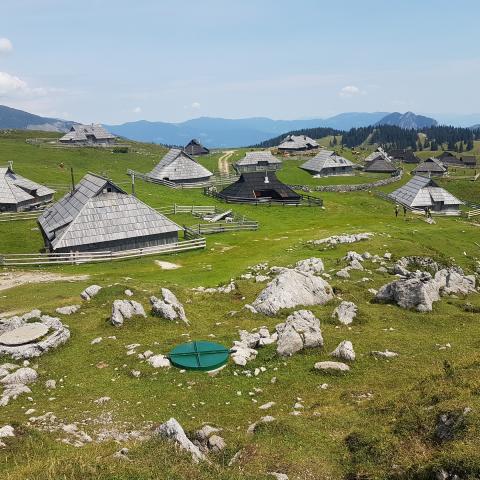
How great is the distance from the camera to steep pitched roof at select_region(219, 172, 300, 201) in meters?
74.0

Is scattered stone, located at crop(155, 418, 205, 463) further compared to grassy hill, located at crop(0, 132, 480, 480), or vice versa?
scattered stone, located at crop(155, 418, 205, 463)

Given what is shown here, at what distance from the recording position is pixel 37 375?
18.2m

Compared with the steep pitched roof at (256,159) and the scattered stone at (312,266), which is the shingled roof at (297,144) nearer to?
the steep pitched roof at (256,159)

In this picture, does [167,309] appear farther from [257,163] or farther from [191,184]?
[257,163]

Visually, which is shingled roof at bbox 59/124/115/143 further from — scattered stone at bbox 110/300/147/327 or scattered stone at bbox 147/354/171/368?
scattered stone at bbox 147/354/171/368

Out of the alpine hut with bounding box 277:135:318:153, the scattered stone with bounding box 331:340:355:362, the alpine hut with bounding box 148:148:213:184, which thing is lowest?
the scattered stone with bounding box 331:340:355:362

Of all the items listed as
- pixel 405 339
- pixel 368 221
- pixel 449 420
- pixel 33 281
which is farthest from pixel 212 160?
pixel 449 420

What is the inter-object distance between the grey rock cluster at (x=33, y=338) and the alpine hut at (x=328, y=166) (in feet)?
286

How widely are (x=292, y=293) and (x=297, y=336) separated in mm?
6240

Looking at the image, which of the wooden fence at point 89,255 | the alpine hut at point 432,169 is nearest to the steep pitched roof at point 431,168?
the alpine hut at point 432,169

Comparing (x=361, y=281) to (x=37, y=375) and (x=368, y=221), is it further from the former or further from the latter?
(x=368, y=221)

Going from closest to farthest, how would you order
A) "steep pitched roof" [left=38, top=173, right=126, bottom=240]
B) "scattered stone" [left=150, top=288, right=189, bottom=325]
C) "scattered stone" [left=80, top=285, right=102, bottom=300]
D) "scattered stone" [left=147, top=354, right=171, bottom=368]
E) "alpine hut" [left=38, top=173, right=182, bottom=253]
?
"scattered stone" [left=147, top=354, right=171, bottom=368] → "scattered stone" [left=150, top=288, right=189, bottom=325] → "scattered stone" [left=80, top=285, right=102, bottom=300] → "alpine hut" [left=38, top=173, right=182, bottom=253] → "steep pitched roof" [left=38, top=173, right=126, bottom=240]

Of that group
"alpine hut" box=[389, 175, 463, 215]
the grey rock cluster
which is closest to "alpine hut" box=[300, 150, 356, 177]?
"alpine hut" box=[389, 175, 463, 215]

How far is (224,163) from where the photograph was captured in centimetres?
11662
